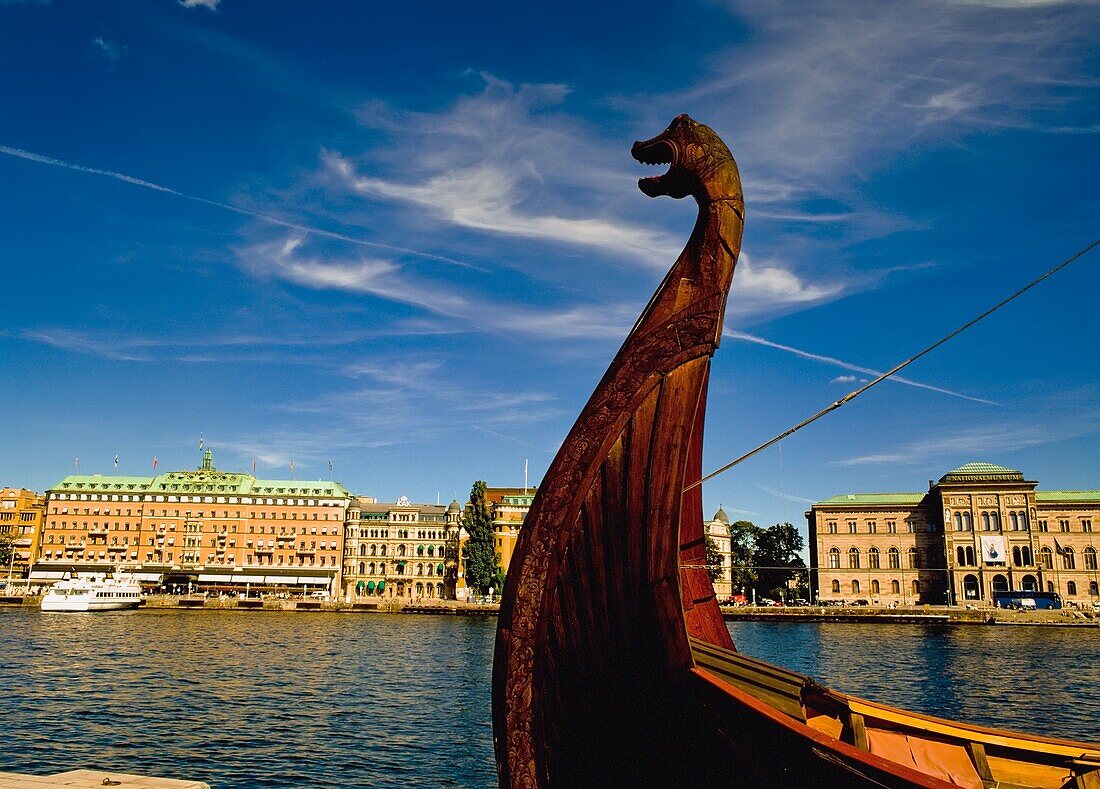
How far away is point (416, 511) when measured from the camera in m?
113

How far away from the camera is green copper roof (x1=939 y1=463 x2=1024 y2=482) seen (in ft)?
306

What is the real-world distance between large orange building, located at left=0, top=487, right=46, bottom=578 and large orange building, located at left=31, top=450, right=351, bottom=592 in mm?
3629

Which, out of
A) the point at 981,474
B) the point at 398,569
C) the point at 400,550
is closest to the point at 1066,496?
the point at 981,474

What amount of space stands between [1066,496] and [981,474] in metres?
10.6

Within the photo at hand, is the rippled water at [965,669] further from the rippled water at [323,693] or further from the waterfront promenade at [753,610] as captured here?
the waterfront promenade at [753,610]

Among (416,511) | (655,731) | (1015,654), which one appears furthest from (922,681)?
(416,511)

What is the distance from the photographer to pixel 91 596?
76.7m

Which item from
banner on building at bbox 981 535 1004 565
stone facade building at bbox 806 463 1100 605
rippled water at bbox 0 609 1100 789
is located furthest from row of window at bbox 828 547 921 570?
rippled water at bbox 0 609 1100 789

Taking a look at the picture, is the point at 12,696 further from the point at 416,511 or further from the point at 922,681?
the point at 416,511

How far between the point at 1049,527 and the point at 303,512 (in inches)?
3508

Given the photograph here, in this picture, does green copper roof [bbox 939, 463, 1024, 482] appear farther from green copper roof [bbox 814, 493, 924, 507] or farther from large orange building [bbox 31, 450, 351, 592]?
A: large orange building [bbox 31, 450, 351, 592]

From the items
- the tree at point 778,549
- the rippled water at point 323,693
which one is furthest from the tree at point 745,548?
the rippled water at point 323,693

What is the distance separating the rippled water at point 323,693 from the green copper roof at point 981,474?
38.1m

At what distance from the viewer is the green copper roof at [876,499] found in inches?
4013
